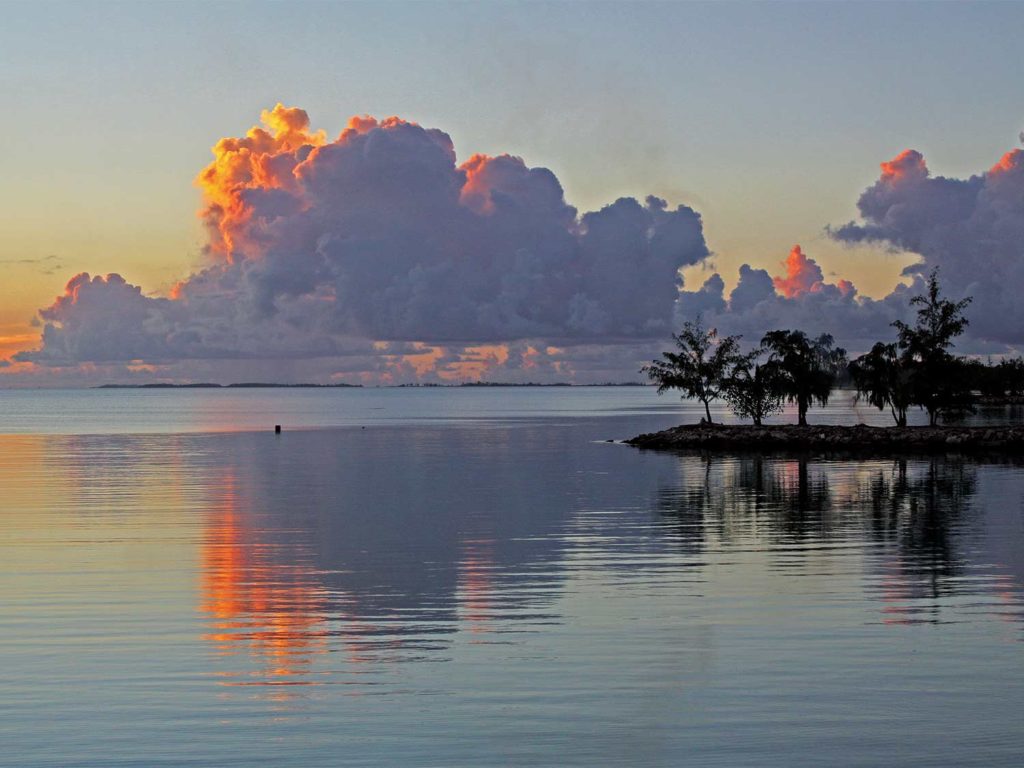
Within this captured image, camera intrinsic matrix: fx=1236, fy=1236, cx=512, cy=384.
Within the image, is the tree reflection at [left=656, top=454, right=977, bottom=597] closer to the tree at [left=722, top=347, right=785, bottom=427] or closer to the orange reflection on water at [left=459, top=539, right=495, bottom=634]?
the orange reflection on water at [left=459, top=539, right=495, bottom=634]

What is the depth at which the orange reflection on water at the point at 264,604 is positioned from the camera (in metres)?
19.0

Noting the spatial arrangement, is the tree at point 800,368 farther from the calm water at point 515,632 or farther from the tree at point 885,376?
the calm water at point 515,632

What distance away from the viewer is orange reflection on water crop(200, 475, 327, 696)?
62.3ft

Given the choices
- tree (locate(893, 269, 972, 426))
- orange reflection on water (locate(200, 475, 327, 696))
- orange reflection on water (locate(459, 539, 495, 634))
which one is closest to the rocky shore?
tree (locate(893, 269, 972, 426))

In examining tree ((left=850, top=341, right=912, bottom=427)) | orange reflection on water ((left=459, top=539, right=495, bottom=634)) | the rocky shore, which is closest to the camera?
orange reflection on water ((left=459, top=539, right=495, bottom=634))

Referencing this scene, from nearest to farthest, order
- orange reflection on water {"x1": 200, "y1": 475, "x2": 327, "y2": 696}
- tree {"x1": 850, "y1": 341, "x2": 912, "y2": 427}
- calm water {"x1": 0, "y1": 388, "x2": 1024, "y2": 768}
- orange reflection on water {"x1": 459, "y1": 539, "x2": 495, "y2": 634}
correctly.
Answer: calm water {"x1": 0, "y1": 388, "x2": 1024, "y2": 768}, orange reflection on water {"x1": 200, "y1": 475, "x2": 327, "y2": 696}, orange reflection on water {"x1": 459, "y1": 539, "x2": 495, "y2": 634}, tree {"x1": 850, "y1": 341, "x2": 912, "y2": 427}

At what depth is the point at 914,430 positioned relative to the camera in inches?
3346

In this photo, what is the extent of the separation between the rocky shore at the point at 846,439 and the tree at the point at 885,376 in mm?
3201

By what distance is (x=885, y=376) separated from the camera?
3593 inches

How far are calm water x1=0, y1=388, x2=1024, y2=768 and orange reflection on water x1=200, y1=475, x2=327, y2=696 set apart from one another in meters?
0.10

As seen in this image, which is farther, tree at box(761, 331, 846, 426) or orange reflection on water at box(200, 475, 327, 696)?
tree at box(761, 331, 846, 426)

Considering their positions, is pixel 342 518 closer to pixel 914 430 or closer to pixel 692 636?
pixel 692 636

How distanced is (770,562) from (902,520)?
37.5ft

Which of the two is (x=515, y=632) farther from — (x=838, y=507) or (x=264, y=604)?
(x=838, y=507)
